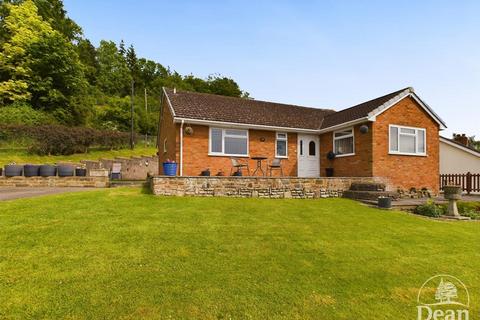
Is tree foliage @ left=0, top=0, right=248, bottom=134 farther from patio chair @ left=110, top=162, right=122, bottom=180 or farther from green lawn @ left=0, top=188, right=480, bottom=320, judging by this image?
green lawn @ left=0, top=188, right=480, bottom=320

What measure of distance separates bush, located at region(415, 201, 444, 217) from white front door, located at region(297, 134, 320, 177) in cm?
631

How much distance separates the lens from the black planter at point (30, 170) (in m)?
12.9

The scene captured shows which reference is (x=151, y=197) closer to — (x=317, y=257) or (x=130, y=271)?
(x=130, y=271)

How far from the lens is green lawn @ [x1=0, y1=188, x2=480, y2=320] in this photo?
3230 millimetres

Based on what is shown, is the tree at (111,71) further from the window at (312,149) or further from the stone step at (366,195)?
the stone step at (366,195)

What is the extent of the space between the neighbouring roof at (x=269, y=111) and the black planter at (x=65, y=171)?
6403mm

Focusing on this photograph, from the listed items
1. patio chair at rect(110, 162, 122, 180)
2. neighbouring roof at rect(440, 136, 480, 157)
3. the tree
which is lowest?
patio chair at rect(110, 162, 122, 180)

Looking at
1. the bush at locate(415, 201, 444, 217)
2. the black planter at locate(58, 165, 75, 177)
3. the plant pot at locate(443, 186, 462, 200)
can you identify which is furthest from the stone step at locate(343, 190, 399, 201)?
the black planter at locate(58, 165, 75, 177)

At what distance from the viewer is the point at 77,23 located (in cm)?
4438

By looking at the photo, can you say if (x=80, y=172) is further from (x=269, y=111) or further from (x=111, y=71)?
(x=111, y=71)

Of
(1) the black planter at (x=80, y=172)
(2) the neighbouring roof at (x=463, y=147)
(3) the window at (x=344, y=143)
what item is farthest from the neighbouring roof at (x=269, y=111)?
(1) the black planter at (x=80, y=172)

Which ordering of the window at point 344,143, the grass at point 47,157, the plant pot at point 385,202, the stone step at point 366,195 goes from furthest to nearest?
the grass at point 47,157 → the window at point 344,143 → the stone step at point 366,195 → the plant pot at point 385,202

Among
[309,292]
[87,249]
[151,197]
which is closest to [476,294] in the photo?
[309,292]

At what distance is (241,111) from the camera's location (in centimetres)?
1517
